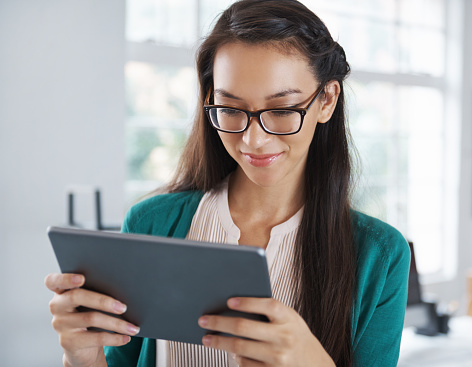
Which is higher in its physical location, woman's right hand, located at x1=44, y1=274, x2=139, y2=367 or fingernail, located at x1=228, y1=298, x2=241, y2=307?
fingernail, located at x1=228, y1=298, x2=241, y2=307

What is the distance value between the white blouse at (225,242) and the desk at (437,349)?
980 millimetres

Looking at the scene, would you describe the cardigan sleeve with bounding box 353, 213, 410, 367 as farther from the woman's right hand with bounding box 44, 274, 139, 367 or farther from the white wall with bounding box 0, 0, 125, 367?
the white wall with bounding box 0, 0, 125, 367

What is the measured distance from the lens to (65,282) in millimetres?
870

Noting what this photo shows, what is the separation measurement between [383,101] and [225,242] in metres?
3.93

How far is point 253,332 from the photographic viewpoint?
0.79m

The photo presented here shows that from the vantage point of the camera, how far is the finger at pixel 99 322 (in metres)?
0.88

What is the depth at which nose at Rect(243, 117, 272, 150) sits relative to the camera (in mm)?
998

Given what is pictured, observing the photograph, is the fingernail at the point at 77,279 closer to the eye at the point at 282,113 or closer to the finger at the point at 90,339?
the finger at the point at 90,339

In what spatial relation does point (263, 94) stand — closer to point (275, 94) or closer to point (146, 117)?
point (275, 94)

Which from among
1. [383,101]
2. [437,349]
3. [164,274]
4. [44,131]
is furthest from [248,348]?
[383,101]

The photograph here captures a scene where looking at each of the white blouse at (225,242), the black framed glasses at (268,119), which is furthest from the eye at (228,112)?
the white blouse at (225,242)

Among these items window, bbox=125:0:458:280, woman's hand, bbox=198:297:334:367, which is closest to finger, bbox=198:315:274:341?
woman's hand, bbox=198:297:334:367

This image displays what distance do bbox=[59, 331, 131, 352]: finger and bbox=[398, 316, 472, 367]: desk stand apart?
1293 millimetres

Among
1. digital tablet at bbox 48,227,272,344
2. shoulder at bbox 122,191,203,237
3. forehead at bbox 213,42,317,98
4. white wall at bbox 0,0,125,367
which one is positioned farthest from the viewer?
white wall at bbox 0,0,125,367
